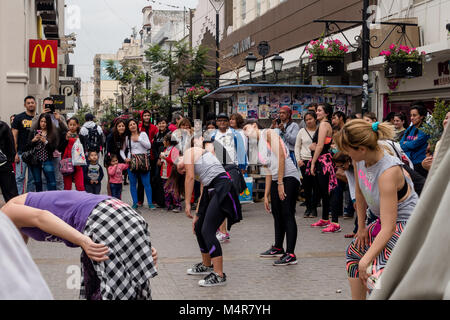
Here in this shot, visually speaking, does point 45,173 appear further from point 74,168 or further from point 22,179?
point 22,179

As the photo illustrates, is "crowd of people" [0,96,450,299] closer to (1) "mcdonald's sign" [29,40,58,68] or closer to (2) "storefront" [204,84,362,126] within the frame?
(2) "storefront" [204,84,362,126]

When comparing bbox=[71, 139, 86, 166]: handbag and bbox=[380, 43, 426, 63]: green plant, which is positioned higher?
bbox=[380, 43, 426, 63]: green plant

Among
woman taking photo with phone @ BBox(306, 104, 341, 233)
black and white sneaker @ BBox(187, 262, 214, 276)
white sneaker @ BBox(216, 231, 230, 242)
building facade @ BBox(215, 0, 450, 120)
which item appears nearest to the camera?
black and white sneaker @ BBox(187, 262, 214, 276)

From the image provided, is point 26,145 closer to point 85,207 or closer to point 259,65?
point 85,207

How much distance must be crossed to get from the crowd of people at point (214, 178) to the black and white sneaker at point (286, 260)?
2cm

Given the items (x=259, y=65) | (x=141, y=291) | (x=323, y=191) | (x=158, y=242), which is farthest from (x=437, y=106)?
(x=259, y=65)

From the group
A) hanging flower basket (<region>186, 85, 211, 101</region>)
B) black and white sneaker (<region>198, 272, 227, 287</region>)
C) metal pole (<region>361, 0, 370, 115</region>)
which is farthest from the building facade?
black and white sneaker (<region>198, 272, 227, 287</region>)

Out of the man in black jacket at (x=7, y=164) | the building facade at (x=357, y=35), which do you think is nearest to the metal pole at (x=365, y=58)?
the building facade at (x=357, y=35)

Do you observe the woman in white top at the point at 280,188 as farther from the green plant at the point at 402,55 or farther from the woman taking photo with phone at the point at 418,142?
the green plant at the point at 402,55

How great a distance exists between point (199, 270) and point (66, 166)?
6023mm

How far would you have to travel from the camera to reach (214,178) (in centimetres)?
702

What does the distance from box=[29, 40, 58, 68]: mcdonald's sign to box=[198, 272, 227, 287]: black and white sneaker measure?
14.6 metres

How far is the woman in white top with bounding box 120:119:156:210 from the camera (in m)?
12.9
